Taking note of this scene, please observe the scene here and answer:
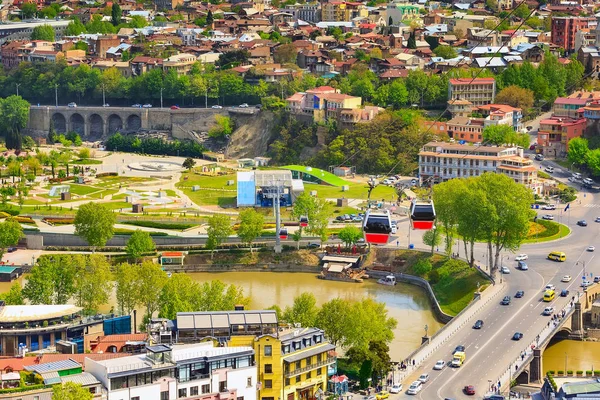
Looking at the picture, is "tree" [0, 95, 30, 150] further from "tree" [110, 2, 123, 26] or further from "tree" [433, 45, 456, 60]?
"tree" [433, 45, 456, 60]

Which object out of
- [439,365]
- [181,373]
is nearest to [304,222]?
[439,365]

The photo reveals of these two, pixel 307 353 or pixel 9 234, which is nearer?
pixel 307 353

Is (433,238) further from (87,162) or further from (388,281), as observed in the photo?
(87,162)

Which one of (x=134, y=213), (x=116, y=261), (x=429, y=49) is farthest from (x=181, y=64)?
(x=116, y=261)

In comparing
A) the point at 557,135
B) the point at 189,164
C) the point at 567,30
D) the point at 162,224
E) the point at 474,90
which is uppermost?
the point at 567,30

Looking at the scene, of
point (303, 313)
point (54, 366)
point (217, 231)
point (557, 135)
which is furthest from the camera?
point (557, 135)

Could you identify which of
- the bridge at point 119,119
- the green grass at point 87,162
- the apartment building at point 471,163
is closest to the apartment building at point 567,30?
the bridge at point 119,119

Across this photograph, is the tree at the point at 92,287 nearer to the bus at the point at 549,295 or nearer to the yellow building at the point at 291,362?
the yellow building at the point at 291,362
